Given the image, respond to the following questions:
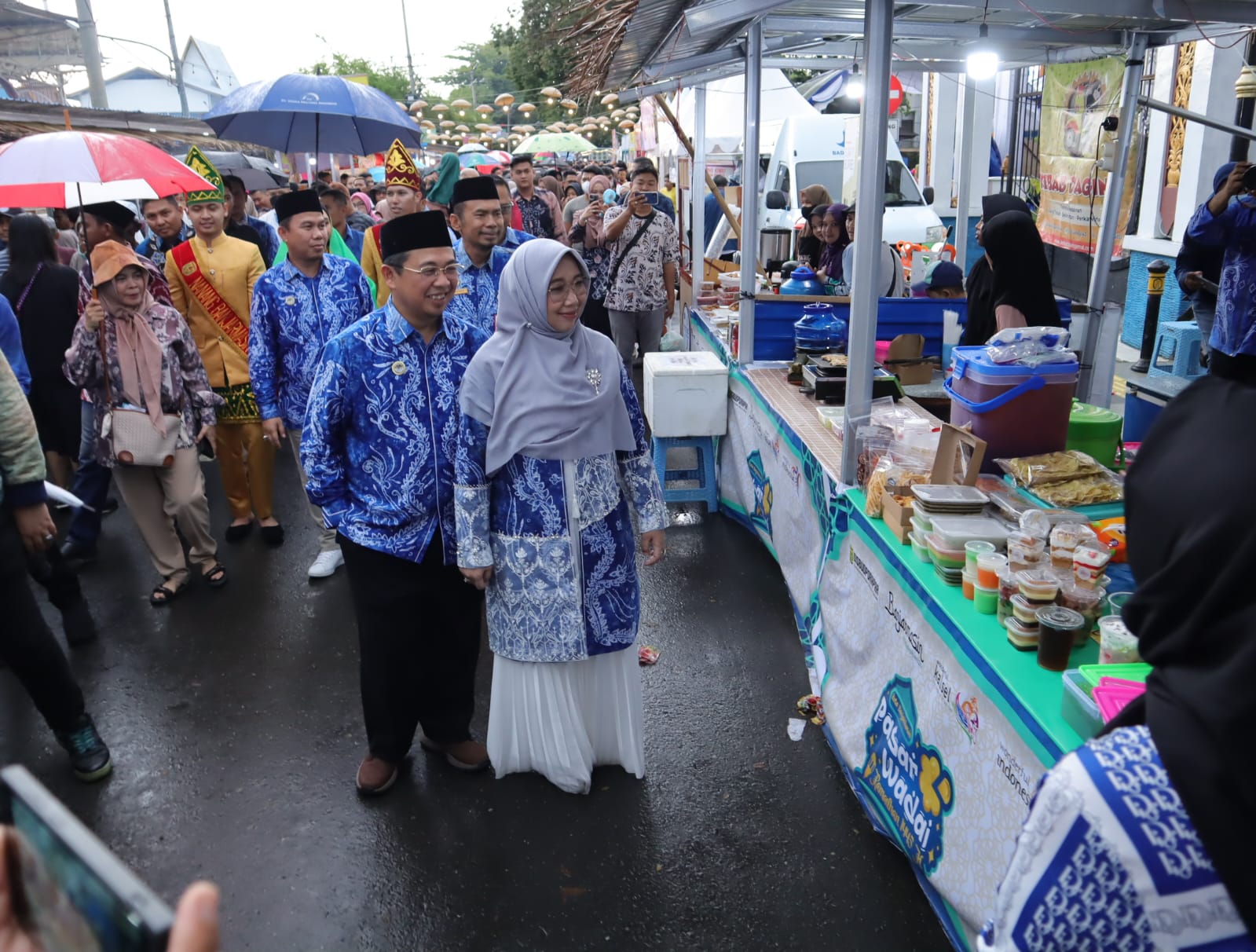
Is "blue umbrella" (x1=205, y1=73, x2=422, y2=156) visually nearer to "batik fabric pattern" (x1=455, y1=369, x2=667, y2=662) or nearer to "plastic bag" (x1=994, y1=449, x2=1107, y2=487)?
"batik fabric pattern" (x1=455, y1=369, x2=667, y2=662)

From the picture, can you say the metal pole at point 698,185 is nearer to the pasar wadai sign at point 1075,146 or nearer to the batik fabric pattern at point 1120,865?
the pasar wadai sign at point 1075,146

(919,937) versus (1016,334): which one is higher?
(1016,334)

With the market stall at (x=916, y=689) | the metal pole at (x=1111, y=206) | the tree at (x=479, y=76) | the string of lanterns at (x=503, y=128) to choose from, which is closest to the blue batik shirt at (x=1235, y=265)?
the metal pole at (x=1111, y=206)

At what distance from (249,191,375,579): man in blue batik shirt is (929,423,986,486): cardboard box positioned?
2990mm

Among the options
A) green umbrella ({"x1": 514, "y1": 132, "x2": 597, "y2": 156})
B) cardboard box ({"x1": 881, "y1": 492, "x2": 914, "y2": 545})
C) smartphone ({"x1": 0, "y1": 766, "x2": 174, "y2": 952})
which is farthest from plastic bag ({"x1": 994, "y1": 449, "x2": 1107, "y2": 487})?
green umbrella ({"x1": 514, "y1": 132, "x2": 597, "y2": 156})

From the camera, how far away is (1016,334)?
3.13 metres

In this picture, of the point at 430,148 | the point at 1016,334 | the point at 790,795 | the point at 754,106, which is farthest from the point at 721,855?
the point at 430,148

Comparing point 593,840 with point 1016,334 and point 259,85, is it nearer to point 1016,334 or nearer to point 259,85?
point 1016,334

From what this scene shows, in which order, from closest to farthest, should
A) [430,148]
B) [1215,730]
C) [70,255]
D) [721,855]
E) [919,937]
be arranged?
1. [1215,730]
2. [919,937]
3. [721,855]
4. [70,255]
5. [430,148]

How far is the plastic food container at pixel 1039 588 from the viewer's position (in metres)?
2.23

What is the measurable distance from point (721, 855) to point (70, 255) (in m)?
6.99

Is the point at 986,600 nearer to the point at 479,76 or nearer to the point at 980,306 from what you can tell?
the point at 980,306

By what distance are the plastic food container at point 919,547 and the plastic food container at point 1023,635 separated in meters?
0.50

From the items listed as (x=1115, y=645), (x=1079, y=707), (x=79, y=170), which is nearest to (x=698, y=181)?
(x=79, y=170)
